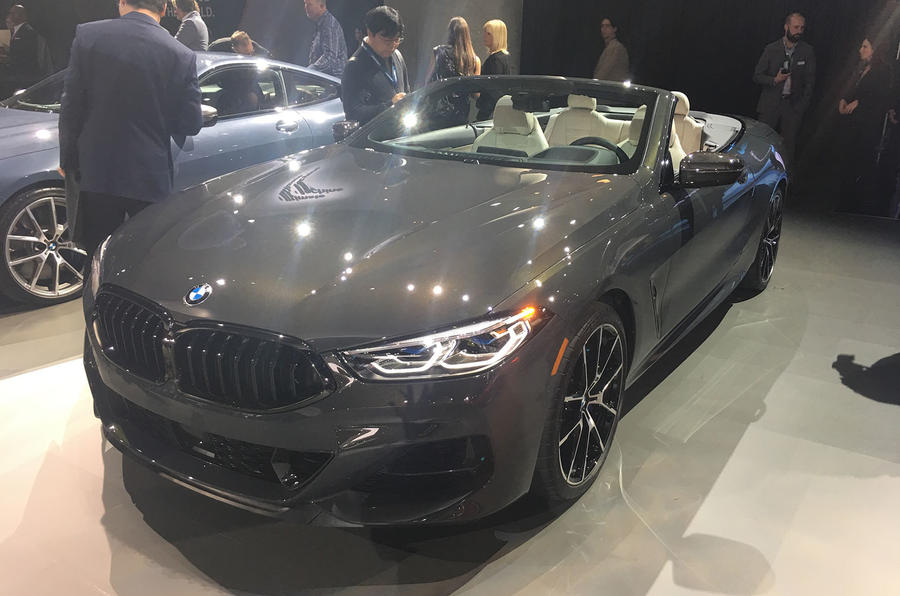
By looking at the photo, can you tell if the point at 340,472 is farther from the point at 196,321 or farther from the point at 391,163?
the point at 391,163

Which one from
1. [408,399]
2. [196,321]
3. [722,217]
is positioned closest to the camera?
[408,399]

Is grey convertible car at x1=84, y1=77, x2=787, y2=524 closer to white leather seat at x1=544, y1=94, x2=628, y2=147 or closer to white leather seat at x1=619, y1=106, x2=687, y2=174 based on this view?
white leather seat at x1=619, y1=106, x2=687, y2=174

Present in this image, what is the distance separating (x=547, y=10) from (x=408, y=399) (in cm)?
888

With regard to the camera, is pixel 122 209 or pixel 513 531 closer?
pixel 513 531

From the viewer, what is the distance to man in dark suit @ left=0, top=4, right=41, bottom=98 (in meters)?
7.26

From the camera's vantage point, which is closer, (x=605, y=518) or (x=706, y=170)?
(x=605, y=518)

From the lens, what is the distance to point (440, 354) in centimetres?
160

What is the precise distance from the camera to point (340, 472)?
1.60 m

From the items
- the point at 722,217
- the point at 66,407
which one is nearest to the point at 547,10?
the point at 722,217

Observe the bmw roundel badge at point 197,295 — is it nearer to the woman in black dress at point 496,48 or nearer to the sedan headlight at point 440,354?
the sedan headlight at point 440,354

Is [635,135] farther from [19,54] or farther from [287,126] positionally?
[19,54]

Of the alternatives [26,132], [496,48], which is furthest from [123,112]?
[496,48]

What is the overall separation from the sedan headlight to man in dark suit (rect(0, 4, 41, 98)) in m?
7.33

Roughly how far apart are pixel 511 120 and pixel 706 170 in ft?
2.83
